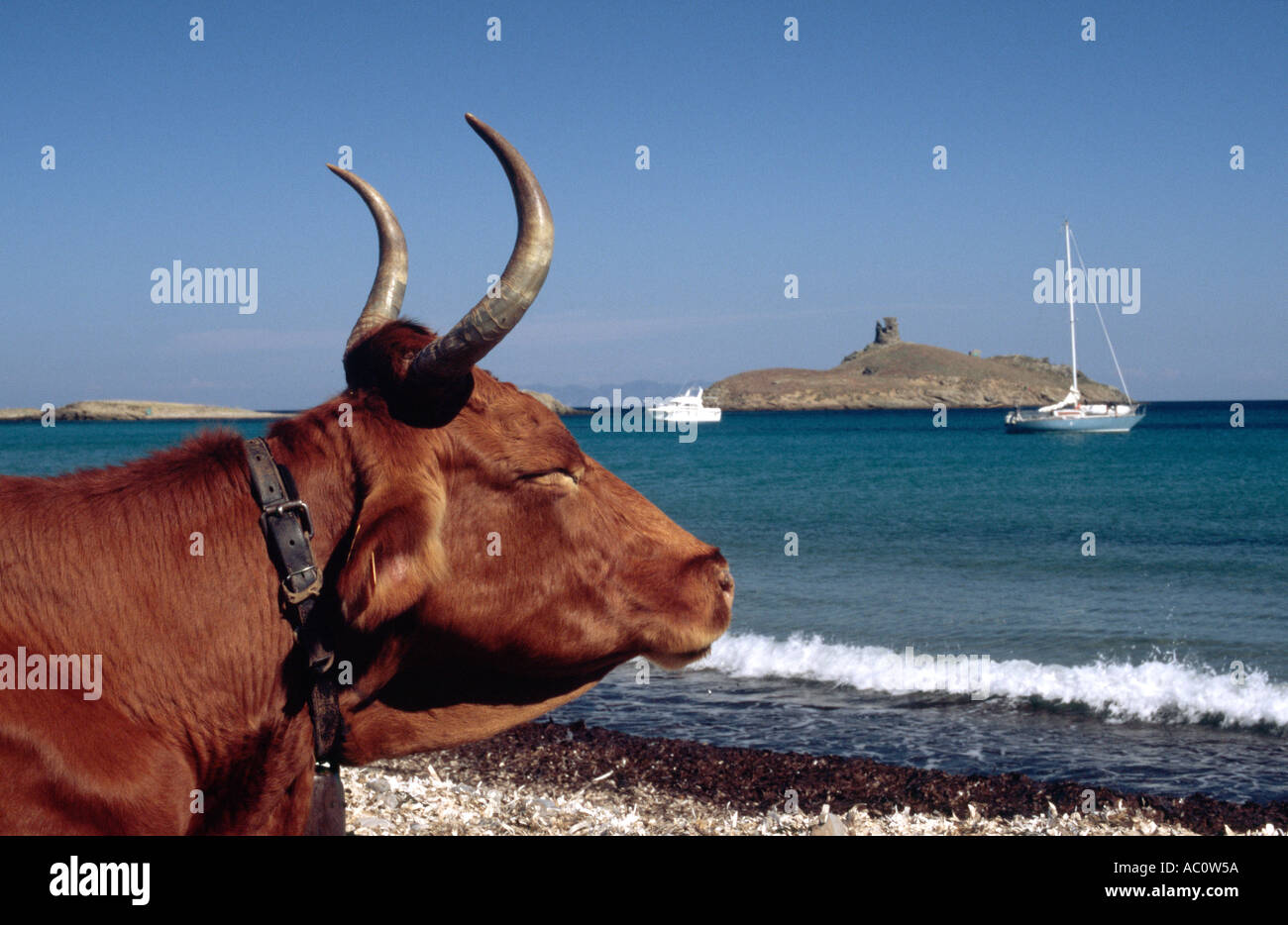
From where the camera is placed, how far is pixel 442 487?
7.97ft

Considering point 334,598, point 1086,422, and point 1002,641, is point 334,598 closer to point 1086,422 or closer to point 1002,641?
point 1002,641

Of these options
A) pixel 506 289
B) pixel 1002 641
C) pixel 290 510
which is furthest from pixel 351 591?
pixel 1002 641

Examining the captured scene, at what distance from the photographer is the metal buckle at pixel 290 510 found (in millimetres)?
2250

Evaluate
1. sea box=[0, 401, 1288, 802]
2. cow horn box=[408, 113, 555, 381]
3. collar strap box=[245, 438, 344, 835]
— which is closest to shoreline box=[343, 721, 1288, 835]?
sea box=[0, 401, 1288, 802]

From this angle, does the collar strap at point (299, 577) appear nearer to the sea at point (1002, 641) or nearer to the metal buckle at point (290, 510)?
the metal buckle at point (290, 510)

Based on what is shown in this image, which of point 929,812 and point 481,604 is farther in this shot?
point 929,812

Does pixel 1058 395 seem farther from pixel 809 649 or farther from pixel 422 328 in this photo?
pixel 422 328

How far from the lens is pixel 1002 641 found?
55.6ft

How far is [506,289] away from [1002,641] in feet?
53.6

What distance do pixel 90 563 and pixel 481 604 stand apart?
2.81 feet

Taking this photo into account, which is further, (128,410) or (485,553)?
(128,410)

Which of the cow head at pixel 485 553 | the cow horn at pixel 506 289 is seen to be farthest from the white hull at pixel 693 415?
the cow horn at pixel 506 289

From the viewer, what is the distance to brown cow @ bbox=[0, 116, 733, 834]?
213 centimetres
